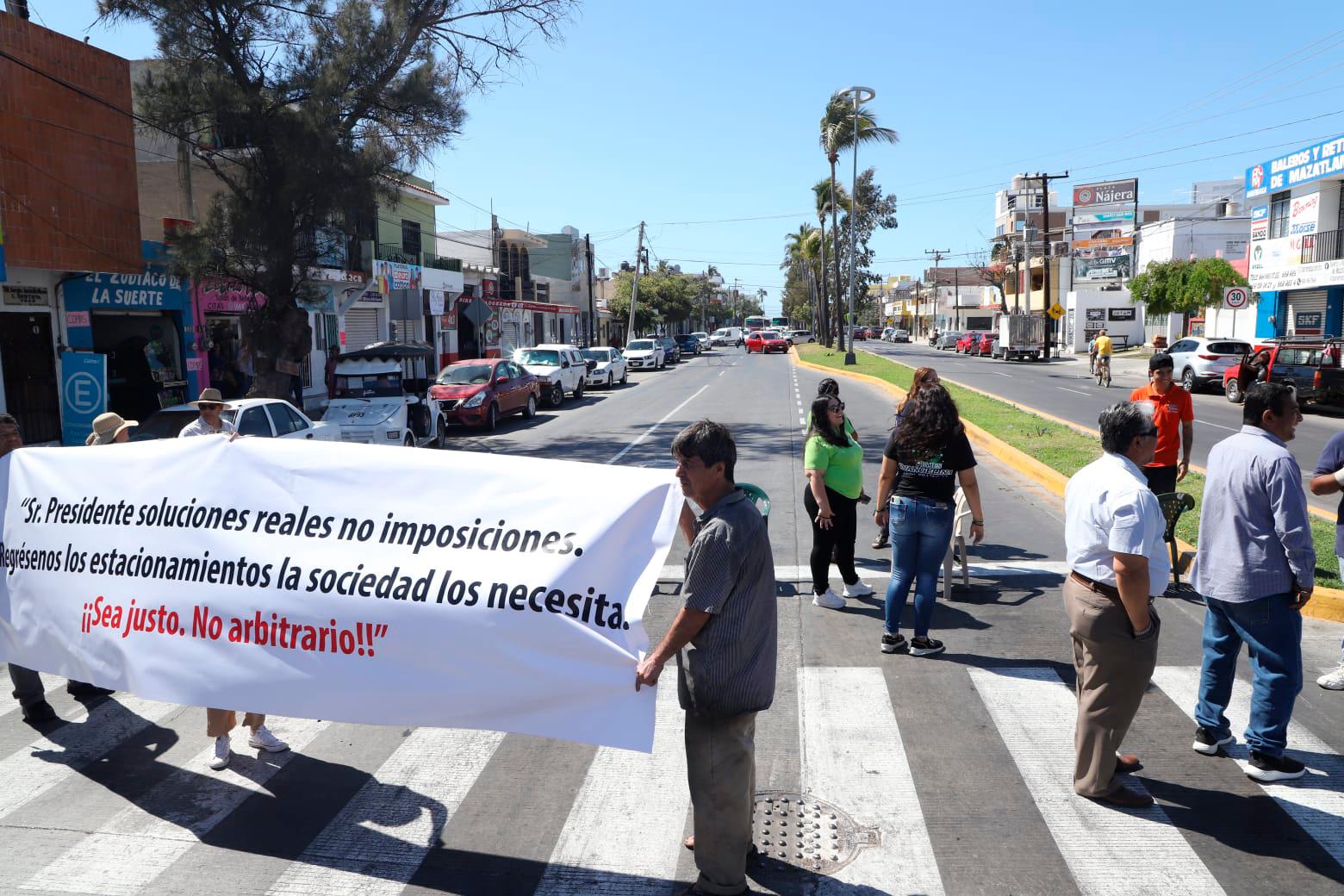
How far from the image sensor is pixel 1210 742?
492 cm

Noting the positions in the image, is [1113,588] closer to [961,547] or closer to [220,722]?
[961,547]

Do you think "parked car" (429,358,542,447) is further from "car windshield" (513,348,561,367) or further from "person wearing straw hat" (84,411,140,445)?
"person wearing straw hat" (84,411,140,445)

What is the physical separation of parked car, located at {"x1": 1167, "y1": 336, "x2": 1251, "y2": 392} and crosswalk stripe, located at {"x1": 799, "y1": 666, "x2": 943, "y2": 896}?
2669 cm

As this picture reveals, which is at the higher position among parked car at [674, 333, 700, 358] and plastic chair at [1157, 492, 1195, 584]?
parked car at [674, 333, 700, 358]

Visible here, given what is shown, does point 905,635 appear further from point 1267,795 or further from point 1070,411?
point 1070,411

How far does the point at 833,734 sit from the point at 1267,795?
77.3 inches

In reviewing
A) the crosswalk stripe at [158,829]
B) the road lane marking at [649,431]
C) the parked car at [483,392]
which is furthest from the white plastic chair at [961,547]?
the parked car at [483,392]

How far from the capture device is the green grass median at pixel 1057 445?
28.0ft

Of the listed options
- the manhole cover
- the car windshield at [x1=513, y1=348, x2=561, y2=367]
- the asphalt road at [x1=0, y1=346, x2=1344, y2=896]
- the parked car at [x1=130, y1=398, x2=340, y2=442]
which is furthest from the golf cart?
the manhole cover

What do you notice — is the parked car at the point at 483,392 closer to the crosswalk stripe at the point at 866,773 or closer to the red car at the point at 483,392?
the red car at the point at 483,392

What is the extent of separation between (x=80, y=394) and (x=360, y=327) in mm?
18035

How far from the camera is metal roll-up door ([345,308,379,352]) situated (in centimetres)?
3416

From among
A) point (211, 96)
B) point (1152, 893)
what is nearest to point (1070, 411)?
point (211, 96)

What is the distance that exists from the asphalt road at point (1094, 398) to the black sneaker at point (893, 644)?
505 centimetres
